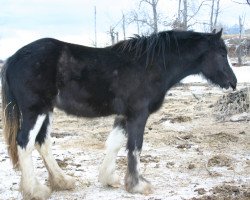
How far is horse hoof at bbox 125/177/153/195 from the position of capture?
479cm

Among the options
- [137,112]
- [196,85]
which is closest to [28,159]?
[137,112]

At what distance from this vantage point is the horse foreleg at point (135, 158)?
4.80m

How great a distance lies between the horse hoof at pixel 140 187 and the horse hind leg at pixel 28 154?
100 centimetres

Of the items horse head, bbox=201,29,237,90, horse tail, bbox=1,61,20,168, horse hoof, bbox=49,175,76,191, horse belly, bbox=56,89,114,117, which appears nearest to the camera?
horse tail, bbox=1,61,20,168

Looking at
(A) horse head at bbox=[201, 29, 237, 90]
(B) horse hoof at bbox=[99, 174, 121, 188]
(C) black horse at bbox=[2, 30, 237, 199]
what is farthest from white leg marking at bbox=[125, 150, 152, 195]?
(A) horse head at bbox=[201, 29, 237, 90]

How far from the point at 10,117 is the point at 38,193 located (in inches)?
36.7

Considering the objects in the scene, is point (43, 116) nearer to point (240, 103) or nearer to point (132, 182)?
point (132, 182)

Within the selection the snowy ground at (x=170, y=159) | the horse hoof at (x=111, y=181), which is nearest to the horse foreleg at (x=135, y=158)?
the snowy ground at (x=170, y=159)

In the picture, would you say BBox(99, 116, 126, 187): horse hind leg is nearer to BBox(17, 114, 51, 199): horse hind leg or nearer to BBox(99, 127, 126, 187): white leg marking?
BBox(99, 127, 126, 187): white leg marking

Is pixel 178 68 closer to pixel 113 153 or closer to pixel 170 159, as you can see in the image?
pixel 113 153

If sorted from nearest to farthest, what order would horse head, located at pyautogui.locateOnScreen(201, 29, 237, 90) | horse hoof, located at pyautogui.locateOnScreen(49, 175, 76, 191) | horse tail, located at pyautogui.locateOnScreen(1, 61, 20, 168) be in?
horse tail, located at pyautogui.locateOnScreen(1, 61, 20, 168), horse hoof, located at pyautogui.locateOnScreen(49, 175, 76, 191), horse head, located at pyautogui.locateOnScreen(201, 29, 237, 90)

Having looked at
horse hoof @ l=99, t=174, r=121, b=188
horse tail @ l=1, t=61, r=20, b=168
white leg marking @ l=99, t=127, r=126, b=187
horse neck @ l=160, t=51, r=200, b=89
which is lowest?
horse hoof @ l=99, t=174, r=121, b=188

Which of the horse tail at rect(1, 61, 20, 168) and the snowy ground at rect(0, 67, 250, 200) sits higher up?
the horse tail at rect(1, 61, 20, 168)

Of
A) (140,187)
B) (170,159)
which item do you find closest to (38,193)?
(140,187)
